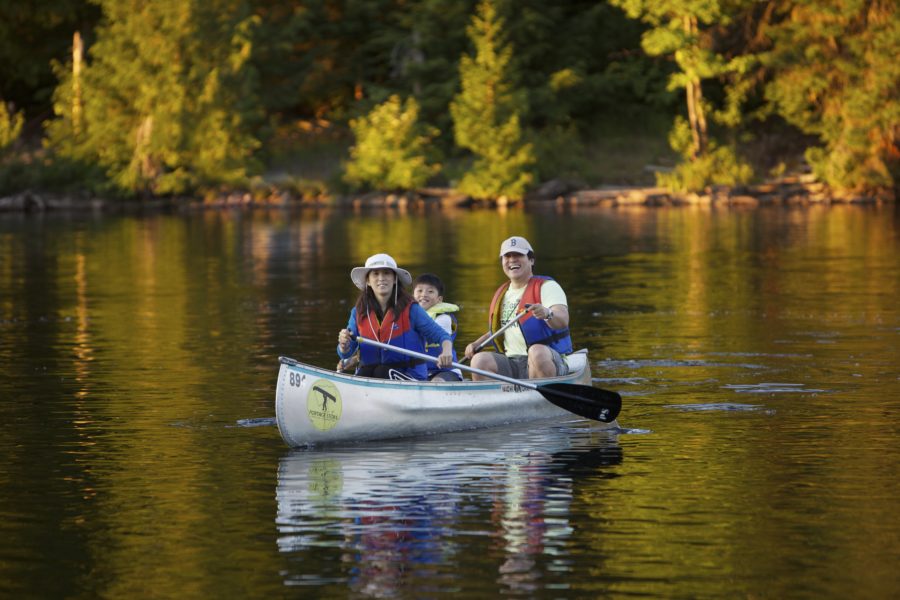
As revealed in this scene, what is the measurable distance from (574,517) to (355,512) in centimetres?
151

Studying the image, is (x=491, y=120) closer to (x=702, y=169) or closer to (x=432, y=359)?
(x=702, y=169)

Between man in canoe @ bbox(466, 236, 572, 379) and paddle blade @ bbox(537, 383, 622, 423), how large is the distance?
553 millimetres

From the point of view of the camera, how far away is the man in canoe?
621 inches

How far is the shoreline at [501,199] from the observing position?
66.7 m

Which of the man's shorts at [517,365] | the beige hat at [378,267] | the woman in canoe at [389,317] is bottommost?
the man's shorts at [517,365]

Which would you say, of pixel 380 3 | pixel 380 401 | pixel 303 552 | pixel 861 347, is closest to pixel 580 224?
pixel 380 3

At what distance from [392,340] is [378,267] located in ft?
2.53

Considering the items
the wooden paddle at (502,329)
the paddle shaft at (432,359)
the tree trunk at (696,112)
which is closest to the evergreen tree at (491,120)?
the tree trunk at (696,112)

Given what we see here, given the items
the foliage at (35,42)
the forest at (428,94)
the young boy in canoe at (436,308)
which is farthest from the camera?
the foliage at (35,42)

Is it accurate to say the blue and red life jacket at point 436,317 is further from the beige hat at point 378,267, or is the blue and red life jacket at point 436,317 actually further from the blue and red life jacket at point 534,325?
the beige hat at point 378,267

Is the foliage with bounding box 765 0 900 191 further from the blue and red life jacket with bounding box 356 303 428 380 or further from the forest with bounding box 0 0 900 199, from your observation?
the blue and red life jacket with bounding box 356 303 428 380

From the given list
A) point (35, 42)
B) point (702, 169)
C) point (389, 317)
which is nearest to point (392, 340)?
point (389, 317)

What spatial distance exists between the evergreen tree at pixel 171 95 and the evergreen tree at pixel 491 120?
9.28 metres

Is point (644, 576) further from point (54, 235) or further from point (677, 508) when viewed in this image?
point (54, 235)
